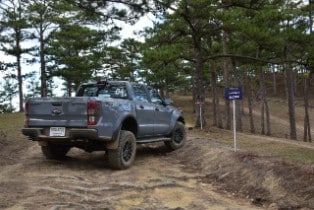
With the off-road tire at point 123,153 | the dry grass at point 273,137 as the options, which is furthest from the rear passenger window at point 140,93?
the dry grass at point 273,137

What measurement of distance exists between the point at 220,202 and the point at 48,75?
111 feet

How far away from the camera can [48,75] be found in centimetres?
3981

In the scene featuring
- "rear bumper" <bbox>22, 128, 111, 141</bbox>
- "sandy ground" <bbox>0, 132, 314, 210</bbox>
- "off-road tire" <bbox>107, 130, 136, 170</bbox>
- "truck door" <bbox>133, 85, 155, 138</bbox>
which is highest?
"truck door" <bbox>133, 85, 155, 138</bbox>

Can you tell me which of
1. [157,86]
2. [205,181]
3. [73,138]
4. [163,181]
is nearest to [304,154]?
[205,181]

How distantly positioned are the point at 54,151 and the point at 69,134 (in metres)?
1.58

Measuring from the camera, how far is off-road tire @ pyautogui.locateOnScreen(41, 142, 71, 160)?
415 inches

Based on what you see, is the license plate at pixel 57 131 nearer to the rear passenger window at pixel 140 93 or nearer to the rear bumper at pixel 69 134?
the rear bumper at pixel 69 134

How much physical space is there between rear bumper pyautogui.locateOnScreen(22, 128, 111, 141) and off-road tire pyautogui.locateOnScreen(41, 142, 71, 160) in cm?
82

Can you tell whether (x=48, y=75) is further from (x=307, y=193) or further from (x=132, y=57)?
(x=307, y=193)

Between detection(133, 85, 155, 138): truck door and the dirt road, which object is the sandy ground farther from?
detection(133, 85, 155, 138): truck door

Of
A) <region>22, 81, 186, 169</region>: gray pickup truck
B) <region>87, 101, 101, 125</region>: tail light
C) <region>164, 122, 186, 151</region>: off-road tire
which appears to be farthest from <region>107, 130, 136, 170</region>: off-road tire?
<region>164, 122, 186, 151</region>: off-road tire

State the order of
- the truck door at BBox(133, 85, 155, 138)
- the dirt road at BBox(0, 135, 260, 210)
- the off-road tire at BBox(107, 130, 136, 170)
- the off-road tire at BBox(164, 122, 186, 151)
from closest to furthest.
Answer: the dirt road at BBox(0, 135, 260, 210), the off-road tire at BBox(107, 130, 136, 170), the truck door at BBox(133, 85, 155, 138), the off-road tire at BBox(164, 122, 186, 151)

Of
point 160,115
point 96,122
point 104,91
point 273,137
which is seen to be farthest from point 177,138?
point 273,137

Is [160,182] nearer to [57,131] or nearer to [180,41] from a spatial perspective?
[57,131]
